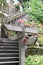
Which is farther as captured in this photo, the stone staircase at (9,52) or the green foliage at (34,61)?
the green foliage at (34,61)

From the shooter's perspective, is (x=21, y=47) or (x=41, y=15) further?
(x=41, y=15)

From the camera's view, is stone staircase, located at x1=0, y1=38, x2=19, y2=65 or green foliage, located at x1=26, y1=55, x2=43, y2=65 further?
green foliage, located at x1=26, y1=55, x2=43, y2=65

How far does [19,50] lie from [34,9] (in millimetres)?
5394

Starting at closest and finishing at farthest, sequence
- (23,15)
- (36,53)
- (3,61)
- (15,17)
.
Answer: (3,61)
(36,53)
(15,17)
(23,15)

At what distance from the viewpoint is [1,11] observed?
23.8 metres

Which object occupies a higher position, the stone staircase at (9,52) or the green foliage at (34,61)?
the stone staircase at (9,52)

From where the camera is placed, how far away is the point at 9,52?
10.0 m

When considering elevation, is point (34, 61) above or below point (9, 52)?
below

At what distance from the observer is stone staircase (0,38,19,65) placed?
9.50 metres

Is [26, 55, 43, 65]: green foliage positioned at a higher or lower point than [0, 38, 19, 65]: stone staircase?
lower

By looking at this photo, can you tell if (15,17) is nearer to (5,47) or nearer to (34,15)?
(34,15)

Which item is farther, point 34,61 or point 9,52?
point 34,61

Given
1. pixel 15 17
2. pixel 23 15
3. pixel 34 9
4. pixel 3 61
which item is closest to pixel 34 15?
pixel 34 9

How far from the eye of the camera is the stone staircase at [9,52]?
9.50m
